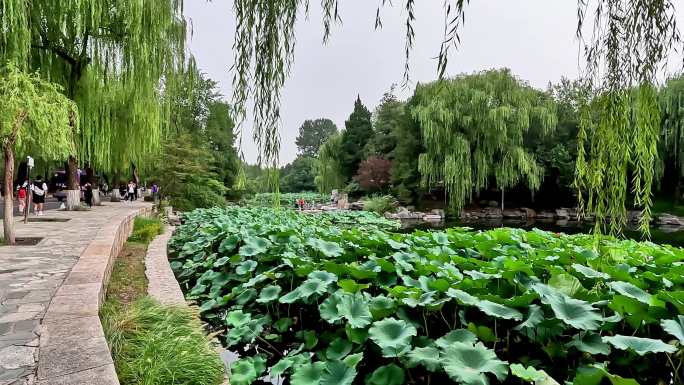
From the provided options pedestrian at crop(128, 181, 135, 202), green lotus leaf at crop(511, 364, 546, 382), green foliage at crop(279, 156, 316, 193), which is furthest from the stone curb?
green foliage at crop(279, 156, 316, 193)

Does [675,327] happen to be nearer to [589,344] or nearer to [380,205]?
[589,344]

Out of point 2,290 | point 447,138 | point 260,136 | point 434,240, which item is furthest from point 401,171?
point 260,136

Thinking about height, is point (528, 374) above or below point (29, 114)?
below

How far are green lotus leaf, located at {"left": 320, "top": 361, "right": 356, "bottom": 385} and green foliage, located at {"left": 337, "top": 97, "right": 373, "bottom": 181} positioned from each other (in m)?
25.7

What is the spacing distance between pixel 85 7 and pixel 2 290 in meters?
5.51

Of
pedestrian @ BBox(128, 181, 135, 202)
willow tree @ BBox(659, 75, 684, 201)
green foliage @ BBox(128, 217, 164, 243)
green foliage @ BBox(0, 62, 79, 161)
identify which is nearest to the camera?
green foliage @ BBox(0, 62, 79, 161)

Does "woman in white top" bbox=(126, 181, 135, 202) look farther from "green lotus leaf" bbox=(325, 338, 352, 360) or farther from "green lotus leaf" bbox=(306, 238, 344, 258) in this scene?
"green lotus leaf" bbox=(325, 338, 352, 360)

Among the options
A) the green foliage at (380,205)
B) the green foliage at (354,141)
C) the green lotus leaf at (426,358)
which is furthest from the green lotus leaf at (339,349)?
the green foliage at (354,141)

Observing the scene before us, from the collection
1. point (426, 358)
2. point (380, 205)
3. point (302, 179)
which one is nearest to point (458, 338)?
point (426, 358)

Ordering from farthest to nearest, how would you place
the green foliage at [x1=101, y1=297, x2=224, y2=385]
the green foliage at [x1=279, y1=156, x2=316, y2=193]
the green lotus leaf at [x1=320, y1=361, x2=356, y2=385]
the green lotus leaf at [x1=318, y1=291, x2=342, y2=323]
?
the green foliage at [x1=279, y1=156, x2=316, y2=193] < the green lotus leaf at [x1=318, y1=291, x2=342, y2=323] < the green foliage at [x1=101, y1=297, x2=224, y2=385] < the green lotus leaf at [x1=320, y1=361, x2=356, y2=385]

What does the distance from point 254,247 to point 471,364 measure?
8.72 feet

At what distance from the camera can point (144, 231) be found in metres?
7.16

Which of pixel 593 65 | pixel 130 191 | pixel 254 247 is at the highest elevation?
pixel 593 65

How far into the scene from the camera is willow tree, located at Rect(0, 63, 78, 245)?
462 cm
